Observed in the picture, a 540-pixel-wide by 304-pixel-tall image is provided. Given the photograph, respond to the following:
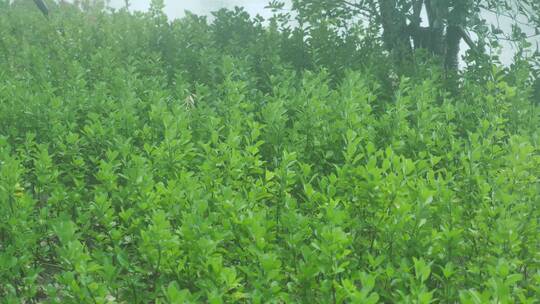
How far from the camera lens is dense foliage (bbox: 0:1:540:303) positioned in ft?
9.59

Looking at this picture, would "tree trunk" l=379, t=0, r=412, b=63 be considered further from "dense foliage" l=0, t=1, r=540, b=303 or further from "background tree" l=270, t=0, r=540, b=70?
"dense foliage" l=0, t=1, r=540, b=303

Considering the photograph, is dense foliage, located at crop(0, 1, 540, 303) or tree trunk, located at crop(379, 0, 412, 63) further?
tree trunk, located at crop(379, 0, 412, 63)

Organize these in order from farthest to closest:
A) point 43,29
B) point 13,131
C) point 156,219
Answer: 1. point 43,29
2. point 13,131
3. point 156,219

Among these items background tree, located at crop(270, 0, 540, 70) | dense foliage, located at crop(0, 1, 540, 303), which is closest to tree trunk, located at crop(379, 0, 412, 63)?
background tree, located at crop(270, 0, 540, 70)

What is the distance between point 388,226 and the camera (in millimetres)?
3184

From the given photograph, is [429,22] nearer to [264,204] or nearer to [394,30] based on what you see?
[394,30]

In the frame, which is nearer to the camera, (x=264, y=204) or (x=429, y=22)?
(x=264, y=204)

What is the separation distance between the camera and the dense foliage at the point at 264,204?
2.92 m

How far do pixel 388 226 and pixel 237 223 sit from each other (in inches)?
27.0

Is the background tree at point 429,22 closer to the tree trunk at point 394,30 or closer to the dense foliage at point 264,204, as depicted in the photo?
the tree trunk at point 394,30

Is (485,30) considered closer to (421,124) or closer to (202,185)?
(421,124)

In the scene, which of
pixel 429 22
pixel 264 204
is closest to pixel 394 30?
pixel 429 22

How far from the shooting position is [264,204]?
3.69 m

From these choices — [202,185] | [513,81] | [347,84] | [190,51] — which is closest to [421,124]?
[347,84]
